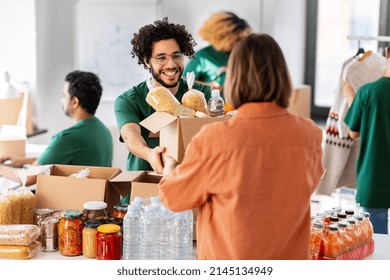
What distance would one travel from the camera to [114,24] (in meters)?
5.41

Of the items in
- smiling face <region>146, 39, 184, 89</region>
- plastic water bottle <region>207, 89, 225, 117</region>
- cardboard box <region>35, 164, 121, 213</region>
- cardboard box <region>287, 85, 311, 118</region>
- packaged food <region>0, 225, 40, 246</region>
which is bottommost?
packaged food <region>0, 225, 40, 246</region>

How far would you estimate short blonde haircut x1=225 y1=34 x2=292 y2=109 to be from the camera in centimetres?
176

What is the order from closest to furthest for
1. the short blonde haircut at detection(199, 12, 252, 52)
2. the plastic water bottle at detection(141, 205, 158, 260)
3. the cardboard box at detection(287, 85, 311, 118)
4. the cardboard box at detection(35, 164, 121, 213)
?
the plastic water bottle at detection(141, 205, 158, 260) < the cardboard box at detection(35, 164, 121, 213) < the short blonde haircut at detection(199, 12, 252, 52) < the cardboard box at detection(287, 85, 311, 118)

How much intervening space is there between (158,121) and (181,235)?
1.27ft

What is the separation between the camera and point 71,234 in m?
2.20

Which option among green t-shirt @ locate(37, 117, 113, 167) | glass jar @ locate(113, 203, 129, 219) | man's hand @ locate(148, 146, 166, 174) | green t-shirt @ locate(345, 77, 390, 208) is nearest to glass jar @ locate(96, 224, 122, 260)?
glass jar @ locate(113, 203, 129, 219)

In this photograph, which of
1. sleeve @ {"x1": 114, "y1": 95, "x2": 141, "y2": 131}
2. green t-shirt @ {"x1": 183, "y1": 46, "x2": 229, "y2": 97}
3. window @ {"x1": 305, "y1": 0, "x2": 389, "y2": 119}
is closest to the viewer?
sleeve @ {"x1": 114, "y1": 95, "x2": 141, "y2": 131}

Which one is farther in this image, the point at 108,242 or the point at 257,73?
the point at 108,242

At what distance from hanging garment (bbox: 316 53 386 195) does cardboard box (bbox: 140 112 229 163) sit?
2137mm

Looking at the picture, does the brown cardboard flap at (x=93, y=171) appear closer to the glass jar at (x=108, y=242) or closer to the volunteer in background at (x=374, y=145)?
the glass jar at (x=108, y=242)

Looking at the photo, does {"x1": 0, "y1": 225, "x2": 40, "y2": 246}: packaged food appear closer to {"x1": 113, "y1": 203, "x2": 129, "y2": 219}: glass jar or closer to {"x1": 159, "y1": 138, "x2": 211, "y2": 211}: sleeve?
{"x1": 113, "y1": 203, "x2": 129, "y2": 219}: glass jar

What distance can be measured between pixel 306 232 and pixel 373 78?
7.96 feet

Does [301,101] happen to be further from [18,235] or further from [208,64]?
[18,235]

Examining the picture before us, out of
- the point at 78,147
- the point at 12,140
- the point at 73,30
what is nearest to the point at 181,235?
the point at 78,147
